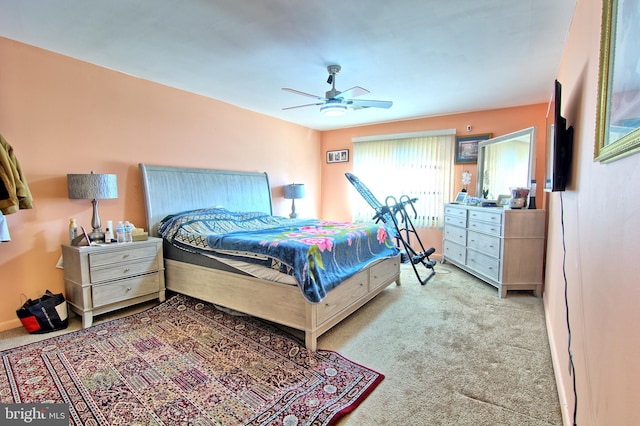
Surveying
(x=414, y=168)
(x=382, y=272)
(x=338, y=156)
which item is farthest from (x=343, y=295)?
(x=338, y=156)

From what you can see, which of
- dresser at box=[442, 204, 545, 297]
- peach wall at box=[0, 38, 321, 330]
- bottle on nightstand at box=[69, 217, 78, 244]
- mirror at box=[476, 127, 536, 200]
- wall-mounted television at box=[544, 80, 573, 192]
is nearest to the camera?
wall-mounted television at box=[544, 80, 573, 192]

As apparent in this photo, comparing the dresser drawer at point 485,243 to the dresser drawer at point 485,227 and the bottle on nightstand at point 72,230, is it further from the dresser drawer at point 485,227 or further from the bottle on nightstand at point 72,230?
the bottle on nightstand at point 72,230

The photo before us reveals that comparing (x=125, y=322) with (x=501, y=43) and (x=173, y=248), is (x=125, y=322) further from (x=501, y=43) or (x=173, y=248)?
(x=501, y=43)

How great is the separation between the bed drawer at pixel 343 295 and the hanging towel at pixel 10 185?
251 cm

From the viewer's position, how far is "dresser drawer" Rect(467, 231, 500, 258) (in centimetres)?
350

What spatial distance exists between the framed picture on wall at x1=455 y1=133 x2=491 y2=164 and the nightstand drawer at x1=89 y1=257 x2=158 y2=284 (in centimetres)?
455

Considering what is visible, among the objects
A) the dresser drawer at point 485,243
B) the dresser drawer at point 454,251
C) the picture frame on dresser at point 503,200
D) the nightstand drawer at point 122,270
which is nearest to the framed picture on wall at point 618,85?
the dresser drawer at point 485,243

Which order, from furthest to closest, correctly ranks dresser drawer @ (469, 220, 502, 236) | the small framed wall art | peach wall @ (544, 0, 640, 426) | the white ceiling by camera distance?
the small framed wall art → dresser drawer @ (469, 220, 502, 236) → the white ceiling → peach wall @ (544, 0, 640, 426)

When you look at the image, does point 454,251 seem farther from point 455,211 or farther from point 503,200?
point 503,200

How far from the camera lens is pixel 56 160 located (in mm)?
2797

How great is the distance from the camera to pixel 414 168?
527 centimetres

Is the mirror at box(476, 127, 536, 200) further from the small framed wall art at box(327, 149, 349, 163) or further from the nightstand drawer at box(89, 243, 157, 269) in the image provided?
the nightstand drawer at box(89, 243, 157, 269)

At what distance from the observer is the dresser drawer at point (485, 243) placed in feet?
11.5

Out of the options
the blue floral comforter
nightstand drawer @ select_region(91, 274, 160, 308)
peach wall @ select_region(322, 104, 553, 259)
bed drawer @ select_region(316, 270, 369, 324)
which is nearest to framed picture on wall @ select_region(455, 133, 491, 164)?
peach wall @ select_region(322, 104, 553, 259)
